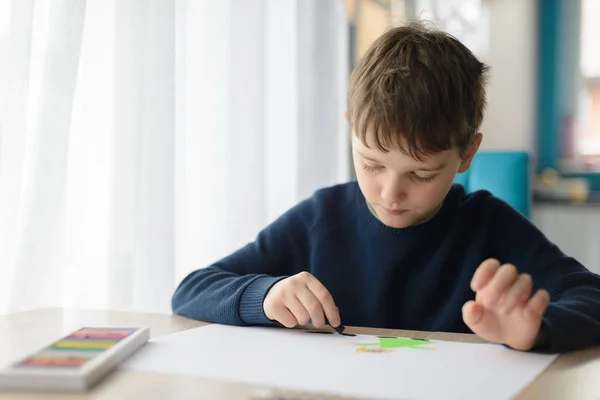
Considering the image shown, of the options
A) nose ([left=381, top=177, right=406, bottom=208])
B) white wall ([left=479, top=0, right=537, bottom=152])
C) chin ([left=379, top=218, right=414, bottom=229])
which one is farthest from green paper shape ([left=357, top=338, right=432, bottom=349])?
white wall ([left=479, top=0, right=537, bottom=152])

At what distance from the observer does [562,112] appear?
3.40m

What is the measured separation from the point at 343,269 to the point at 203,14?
0.81 meters

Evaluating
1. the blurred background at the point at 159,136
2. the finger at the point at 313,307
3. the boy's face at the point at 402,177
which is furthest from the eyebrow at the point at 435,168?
the blurred background at the point at 159,136

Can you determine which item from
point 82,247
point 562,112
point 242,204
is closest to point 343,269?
point 82,247

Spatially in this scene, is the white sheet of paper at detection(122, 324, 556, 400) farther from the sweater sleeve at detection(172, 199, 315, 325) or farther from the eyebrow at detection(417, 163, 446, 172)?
the eyebrow at detection(417, 163, 446, 172)

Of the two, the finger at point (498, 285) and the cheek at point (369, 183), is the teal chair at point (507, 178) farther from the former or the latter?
the finger at point (498, 285)

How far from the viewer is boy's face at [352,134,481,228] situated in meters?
0.92

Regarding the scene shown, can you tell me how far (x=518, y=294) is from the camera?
677mm

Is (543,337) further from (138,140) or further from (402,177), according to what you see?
(138,140)

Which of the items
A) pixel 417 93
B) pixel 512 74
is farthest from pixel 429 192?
pixel 512 74

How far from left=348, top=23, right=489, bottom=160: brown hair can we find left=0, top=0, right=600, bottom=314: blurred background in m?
0.26

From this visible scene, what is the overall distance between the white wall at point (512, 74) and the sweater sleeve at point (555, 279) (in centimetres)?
237

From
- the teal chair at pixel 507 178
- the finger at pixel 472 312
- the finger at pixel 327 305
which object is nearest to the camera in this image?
the finger at pixel 472 312

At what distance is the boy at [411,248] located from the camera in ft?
2.39
